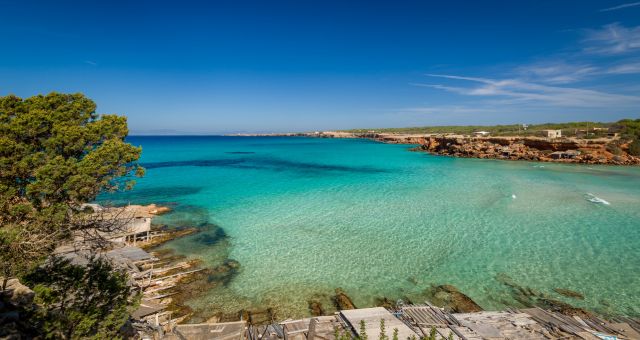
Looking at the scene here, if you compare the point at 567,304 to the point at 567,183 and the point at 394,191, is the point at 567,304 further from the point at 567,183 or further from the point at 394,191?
the point at 567,183

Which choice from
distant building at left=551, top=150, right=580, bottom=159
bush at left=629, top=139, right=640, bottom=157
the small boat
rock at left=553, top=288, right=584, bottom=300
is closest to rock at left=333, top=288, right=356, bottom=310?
rock at left=553, top=288, right=584, bottom=300

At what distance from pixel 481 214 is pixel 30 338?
27602 mm

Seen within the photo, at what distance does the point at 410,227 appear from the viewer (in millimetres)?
22406

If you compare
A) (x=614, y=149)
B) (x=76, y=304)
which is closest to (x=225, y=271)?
(x=76, y=304)

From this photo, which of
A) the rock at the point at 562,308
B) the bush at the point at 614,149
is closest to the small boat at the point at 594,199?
the rock at the point at 562,308

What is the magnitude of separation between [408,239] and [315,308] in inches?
383

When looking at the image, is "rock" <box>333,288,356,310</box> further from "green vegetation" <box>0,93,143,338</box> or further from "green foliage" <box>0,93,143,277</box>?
"green foliage" <box>0,93,143,277</box>

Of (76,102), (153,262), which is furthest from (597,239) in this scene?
(76,102)

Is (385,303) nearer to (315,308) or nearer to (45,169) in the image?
(315,308)

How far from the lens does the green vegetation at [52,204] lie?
293 inches

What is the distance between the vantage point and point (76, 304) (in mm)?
7961

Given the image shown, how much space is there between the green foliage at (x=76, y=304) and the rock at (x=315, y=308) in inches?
266

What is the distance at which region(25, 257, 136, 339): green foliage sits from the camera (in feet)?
24.3

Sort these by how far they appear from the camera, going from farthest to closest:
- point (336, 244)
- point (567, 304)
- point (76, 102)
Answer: point (336, 244)
point (567, 304)
point (76, 102)
